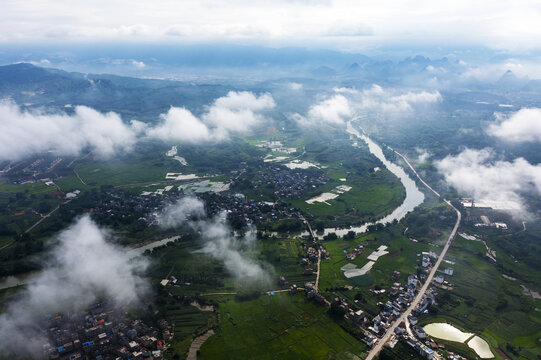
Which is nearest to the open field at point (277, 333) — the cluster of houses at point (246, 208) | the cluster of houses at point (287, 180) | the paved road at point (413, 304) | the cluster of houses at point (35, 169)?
the paved road at point (413, 304)

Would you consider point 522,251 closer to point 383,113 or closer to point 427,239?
point 427,239

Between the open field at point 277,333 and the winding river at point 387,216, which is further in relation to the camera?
the winding river at point 387,216

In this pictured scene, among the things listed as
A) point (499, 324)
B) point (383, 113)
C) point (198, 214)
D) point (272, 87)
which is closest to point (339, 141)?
point (383, 113)

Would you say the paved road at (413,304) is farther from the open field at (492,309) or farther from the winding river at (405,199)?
the winding river at (405,199)

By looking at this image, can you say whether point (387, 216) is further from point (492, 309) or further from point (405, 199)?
point (492, 309)

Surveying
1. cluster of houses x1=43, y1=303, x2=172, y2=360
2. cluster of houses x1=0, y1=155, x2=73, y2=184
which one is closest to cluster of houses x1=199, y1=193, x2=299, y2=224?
cluster of houses x1=43, y1=303, x2=172, y2=360

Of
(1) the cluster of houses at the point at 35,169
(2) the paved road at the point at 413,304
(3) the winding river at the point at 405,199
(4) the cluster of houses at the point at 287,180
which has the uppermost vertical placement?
(1) the cluster of houses at the point at 35,169

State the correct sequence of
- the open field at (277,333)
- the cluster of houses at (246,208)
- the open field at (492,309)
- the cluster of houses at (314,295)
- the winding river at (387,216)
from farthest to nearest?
the cluster of houses at (246,208)
the winding river at (387,216)
the cluster of houses at (314,295)
the open field at (492,309)
the open field at (277,333)
